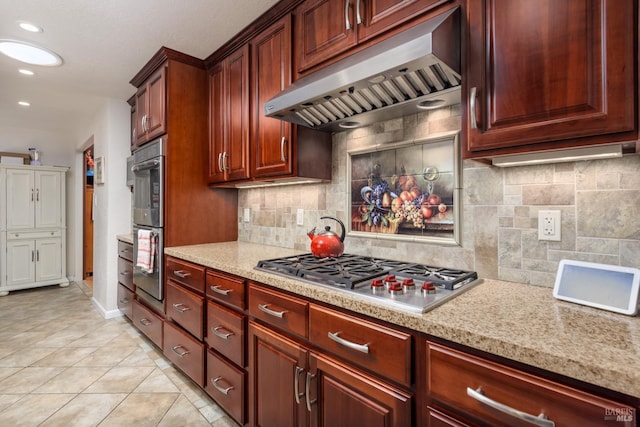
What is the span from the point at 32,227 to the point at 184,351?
4188 millimetres

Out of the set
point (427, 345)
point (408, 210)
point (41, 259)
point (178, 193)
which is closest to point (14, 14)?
point (178, 193)

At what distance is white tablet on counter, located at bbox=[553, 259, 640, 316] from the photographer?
919 millimetres

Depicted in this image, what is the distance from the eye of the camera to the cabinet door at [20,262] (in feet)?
14.6

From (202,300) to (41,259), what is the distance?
4.42 meters

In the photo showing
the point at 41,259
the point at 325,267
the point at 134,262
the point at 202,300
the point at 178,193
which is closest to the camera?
the point at 325,267

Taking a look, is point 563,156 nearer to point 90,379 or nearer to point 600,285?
point 600,285

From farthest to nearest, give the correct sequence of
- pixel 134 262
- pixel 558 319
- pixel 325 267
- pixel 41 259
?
pixel 41 259
pixel 134 262
pixel 325 267
pixel 558 319

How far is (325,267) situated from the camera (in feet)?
4.91

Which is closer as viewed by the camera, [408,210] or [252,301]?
[252,301]

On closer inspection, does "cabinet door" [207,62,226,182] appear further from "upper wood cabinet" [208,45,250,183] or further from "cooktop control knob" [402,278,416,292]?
"cooktop control knob" [402,278,416,292]

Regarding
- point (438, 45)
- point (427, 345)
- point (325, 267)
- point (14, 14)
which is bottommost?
point (427, 345)

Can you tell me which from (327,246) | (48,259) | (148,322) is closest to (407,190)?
(327,246)

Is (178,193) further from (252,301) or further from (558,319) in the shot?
(558,319)

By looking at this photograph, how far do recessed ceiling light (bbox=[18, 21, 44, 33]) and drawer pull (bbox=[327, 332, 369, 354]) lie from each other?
2682mm
